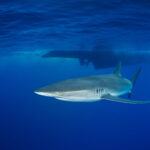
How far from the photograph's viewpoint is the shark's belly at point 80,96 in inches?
167

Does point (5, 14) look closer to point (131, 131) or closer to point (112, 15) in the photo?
point (112, 15)

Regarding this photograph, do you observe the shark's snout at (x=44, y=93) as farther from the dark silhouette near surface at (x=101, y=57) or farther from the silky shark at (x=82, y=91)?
the dark silhouette near surface at (x=101, y=57)

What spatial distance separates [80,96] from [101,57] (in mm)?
22791

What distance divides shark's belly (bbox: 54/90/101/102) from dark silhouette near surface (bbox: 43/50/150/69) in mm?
21156

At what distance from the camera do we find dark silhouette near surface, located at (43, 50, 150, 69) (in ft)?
86.3

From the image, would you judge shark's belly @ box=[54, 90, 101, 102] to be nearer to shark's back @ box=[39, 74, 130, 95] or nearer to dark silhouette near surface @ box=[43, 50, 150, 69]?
shark's back @ box=[39, 74, 130, 95]

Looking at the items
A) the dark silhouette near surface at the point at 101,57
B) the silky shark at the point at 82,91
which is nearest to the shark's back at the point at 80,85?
the silky shark at the point at 82,91

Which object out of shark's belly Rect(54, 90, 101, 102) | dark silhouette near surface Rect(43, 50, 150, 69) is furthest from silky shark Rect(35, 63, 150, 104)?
dark silhouette near surface Rect(43, 50, 150, 69)

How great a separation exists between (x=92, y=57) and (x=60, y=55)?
4.74 metres

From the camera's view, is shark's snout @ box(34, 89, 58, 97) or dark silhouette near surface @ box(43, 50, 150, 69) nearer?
shark's snout @ box(34, 89, 58, 97)

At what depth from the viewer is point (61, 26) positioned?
1539cm

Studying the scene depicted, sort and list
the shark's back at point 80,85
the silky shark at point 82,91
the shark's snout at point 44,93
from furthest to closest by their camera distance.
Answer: the shark's back at point 80,85, the silky shark at point 82,91, the shark's snout at point 44,93

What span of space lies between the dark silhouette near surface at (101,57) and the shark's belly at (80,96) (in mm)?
21156

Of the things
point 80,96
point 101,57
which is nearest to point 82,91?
point 80,96
